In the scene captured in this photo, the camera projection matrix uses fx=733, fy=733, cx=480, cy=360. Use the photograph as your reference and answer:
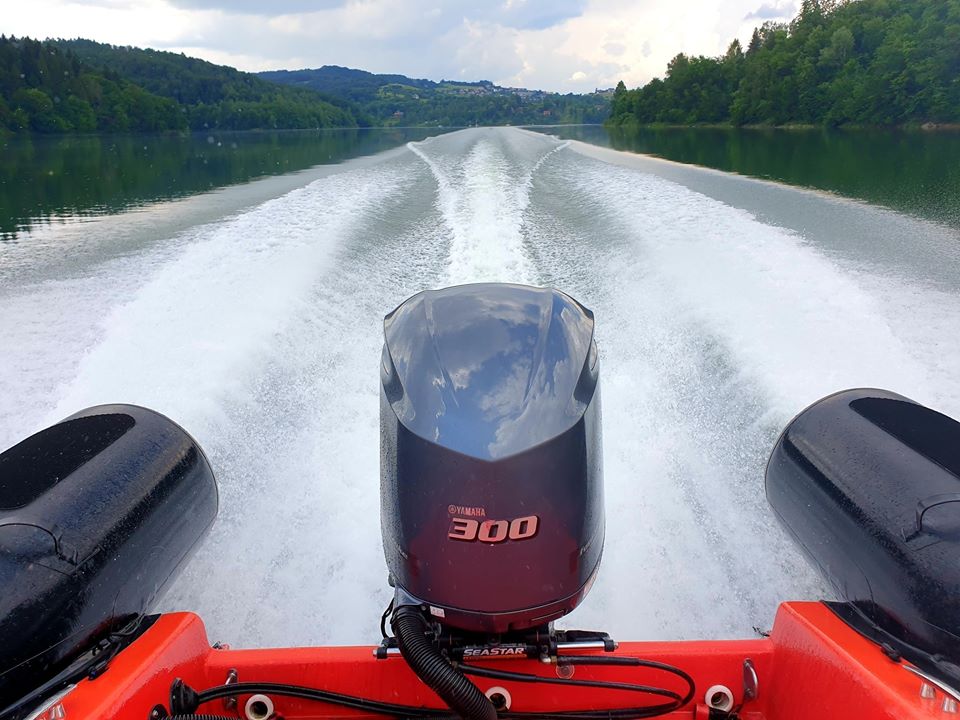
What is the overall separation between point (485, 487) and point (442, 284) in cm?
326

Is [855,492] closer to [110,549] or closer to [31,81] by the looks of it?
[110,549]

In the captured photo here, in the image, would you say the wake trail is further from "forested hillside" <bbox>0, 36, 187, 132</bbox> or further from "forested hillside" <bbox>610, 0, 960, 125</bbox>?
"forested hillside" <bbox>0, 36, 187, 132</bbox>

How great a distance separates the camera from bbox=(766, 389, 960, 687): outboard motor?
53.0 inches

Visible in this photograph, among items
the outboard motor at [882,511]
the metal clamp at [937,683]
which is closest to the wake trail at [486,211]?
the outboard motor at [882,511]

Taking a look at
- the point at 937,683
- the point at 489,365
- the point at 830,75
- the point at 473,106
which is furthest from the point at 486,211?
the point at 473,106

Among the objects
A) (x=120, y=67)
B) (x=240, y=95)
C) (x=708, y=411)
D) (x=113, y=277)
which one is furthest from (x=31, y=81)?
(x=708, y=411)

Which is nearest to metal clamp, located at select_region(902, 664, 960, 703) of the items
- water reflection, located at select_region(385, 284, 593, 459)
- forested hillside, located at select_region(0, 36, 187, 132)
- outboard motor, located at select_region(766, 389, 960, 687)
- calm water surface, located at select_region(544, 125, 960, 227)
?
outboard motor, located at select_region(766, 389, 960, 687)

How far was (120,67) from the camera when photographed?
74.4 metres

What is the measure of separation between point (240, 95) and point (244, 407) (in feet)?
223

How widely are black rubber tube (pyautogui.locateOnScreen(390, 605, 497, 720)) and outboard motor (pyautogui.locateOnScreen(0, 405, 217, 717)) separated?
60 cm

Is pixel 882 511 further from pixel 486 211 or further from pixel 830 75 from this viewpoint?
pixel 830 75

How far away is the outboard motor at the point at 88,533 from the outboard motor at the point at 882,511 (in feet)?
5.02

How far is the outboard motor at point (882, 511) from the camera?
4.42 ft

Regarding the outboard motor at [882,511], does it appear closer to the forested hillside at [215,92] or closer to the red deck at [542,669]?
the red deck at [542,669]
